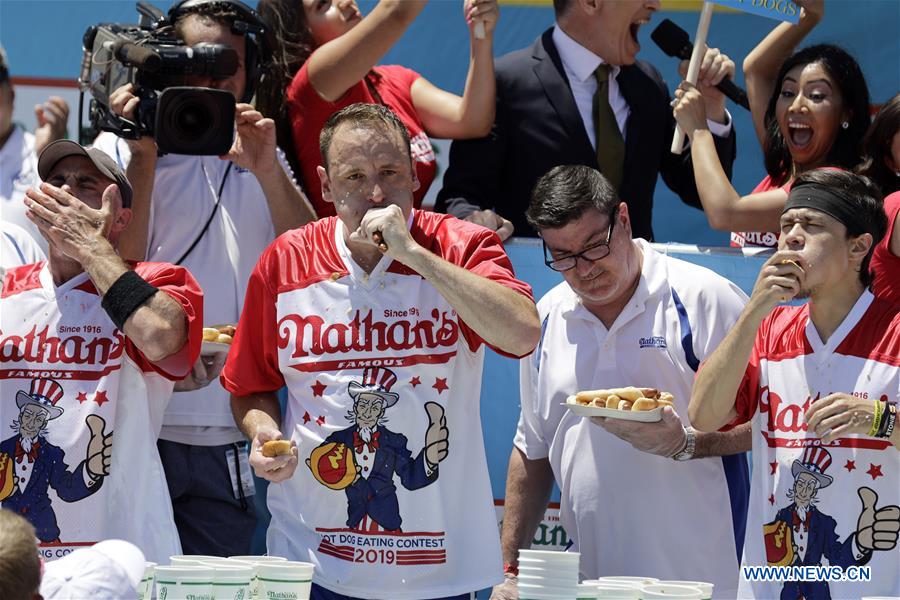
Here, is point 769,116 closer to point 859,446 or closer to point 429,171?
point 429,171

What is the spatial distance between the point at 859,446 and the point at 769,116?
1639 millimetres

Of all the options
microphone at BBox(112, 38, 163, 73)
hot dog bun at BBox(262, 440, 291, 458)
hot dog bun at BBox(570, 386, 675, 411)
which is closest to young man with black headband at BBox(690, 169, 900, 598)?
hot dog bun at BBox(570, 386, 675, 411)

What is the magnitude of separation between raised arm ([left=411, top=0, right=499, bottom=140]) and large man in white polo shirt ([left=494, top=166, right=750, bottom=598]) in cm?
81

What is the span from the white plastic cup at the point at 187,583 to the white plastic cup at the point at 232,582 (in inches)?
0.5

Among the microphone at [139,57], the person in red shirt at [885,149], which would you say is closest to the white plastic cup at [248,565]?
the microphone at [139,57]

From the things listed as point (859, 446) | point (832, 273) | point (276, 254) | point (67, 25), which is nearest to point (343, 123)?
point (276, 254)

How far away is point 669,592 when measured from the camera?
108 inches

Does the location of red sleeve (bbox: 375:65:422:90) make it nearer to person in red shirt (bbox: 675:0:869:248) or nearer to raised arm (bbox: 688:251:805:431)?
person in red shirt (bbox: 675:0:869:248)

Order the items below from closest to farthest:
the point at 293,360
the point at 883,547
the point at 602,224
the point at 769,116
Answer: the point at 883,547 < the point at 293,360 < the point at 602,224 < the point at 769,116

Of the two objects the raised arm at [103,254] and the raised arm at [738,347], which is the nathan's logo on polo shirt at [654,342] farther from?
the raised arm at [103,254]

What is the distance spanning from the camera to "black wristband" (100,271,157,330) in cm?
349

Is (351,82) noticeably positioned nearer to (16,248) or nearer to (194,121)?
(194,121)

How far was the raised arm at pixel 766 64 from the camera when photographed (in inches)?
196

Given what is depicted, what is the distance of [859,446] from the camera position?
3.35 meters
